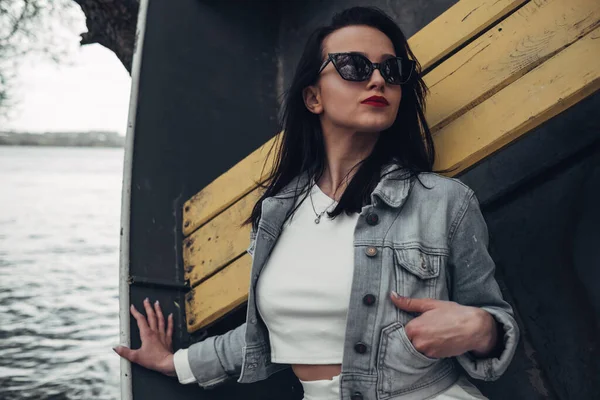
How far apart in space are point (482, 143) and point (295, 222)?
0.49 metres

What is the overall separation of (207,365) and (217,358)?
40 mm

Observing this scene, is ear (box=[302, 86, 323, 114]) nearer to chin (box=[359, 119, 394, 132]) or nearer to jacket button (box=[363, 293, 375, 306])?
chin (box=[359, 119, 394, 132])

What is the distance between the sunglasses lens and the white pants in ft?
2.24

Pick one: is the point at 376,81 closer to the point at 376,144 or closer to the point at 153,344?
the point at 376,144

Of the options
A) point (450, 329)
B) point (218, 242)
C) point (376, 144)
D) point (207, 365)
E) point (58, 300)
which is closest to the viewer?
point (450, 329)

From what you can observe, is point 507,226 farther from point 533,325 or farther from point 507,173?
point 533,325

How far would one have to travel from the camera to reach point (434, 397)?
1.57 meters

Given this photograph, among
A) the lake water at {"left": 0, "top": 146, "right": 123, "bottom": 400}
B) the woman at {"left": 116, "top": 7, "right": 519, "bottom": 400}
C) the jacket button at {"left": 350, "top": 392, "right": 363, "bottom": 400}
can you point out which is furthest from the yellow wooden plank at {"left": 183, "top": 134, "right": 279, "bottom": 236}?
the lake water at {"left": 0, "top": 146, "right": 123, "bottom": 400}

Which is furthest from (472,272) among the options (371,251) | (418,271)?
(371,251)

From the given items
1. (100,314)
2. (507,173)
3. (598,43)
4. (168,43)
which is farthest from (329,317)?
(100,314)

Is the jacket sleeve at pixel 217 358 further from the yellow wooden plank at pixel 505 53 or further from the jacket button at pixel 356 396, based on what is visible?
the yellow wooden plank at pixel 505 53

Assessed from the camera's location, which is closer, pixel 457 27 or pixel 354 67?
pixel 354 67

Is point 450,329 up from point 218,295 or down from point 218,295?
up

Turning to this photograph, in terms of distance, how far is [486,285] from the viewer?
1514 millimetres
